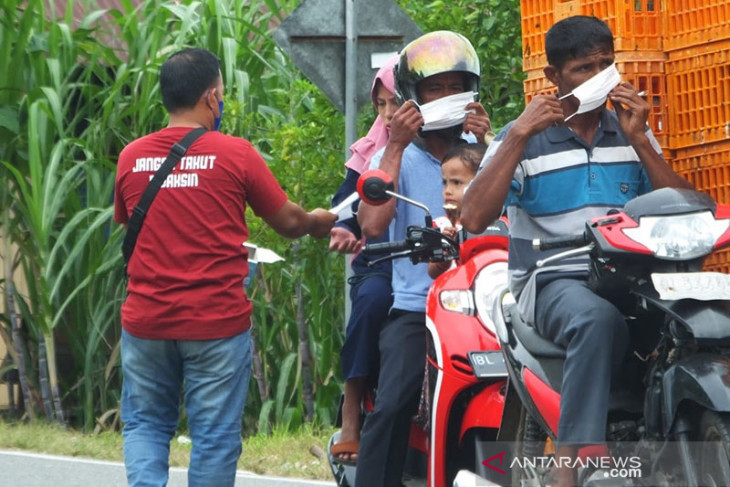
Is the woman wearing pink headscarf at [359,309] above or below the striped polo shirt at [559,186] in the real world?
below

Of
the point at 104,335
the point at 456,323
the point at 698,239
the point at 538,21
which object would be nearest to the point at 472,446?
the point at 456,323

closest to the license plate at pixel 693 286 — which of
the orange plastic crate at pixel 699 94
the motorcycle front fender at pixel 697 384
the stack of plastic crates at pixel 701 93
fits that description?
the motorcycle front fender at pixel 697 384

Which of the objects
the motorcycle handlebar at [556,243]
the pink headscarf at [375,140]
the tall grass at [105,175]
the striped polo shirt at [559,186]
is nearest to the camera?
the motorcycle handlebar at [556,243]

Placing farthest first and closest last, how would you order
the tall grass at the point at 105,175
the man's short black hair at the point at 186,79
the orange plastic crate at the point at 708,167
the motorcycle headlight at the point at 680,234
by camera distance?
the tall grass at the point at 105,175 → the orange plastic crate at the point at 708,167 → the man's short black hair at the point at 186,79 → the motorcycle headlight at the point at 680,234

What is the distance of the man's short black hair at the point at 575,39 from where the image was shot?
15.5 ft

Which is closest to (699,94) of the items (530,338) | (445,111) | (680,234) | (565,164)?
(445,111)

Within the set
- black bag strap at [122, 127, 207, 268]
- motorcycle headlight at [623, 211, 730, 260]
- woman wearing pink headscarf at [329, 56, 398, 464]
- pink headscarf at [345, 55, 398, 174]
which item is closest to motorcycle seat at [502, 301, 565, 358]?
motorcycle headlight at [623, 211, 730, 260]

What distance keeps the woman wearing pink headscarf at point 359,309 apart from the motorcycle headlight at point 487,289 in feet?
2.16

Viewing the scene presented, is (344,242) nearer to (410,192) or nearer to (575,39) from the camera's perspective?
(410,192)

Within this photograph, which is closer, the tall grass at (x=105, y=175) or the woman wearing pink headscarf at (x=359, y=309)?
the woman wearing pink headscarf at (x=359, y=309)

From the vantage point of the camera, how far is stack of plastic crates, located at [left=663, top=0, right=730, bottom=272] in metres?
5.37

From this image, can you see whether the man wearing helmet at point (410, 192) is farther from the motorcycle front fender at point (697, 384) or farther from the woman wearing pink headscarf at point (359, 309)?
the motorcycle front fender at point (697, 384)

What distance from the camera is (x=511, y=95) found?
29.3ft

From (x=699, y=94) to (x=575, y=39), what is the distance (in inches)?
36.9
